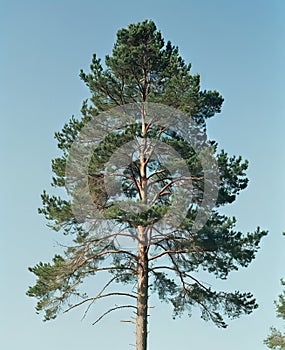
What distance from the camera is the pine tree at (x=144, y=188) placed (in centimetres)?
1458

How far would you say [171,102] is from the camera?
15.8 m

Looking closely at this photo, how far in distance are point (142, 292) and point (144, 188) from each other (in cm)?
299

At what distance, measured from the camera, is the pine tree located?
14578mm

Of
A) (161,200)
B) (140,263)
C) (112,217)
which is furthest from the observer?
(161,200)

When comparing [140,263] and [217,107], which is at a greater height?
[217,107]

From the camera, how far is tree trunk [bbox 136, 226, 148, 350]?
1418 centimetres

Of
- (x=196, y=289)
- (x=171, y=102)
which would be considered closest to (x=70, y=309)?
(x=196, y=289)

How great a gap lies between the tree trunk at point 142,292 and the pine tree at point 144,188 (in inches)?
1.0

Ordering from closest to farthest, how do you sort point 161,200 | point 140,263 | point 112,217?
1. point 112,217
2. point 140,263
3. point 161,200

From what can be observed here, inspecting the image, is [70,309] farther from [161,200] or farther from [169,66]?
[169,66]

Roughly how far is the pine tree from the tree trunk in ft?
0.09

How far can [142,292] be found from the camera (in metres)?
14.7

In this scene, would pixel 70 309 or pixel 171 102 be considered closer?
pixel 70 309

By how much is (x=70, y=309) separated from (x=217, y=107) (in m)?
6.89
